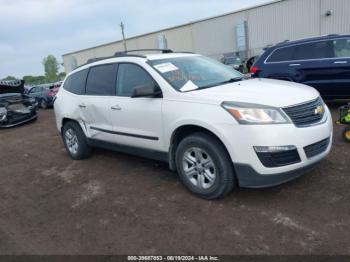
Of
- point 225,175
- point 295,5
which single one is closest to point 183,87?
point 225,175

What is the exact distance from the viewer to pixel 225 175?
3680mm

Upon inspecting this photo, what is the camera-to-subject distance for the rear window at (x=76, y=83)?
18.8 ft

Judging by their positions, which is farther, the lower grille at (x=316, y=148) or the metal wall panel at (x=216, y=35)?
the metal wall panel at (x=216, y=35)

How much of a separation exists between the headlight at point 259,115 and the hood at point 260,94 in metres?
0.07

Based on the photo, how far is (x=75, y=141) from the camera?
612 cm

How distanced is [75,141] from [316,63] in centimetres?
561

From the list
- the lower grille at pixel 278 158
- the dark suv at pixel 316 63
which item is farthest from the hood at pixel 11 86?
the lower grille at pixel 278 158

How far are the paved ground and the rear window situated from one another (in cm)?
143

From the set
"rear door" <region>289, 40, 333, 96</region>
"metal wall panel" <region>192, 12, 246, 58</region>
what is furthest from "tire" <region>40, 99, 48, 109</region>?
"metal wall panel" <region>192, 12, 246, 58</region>

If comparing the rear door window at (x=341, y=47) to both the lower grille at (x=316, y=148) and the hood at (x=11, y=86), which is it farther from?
the hood at (x=11, y=86)

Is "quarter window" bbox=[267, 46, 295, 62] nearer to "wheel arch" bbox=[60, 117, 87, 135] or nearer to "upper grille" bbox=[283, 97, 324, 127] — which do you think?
"upper grille" bbox=[283, 97, 324, 127]

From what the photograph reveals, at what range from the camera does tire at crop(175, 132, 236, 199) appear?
12.1 feet

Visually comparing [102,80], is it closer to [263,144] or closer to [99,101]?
[99,101]

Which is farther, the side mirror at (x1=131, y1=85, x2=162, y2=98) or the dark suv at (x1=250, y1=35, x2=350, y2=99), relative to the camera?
the dark suv at (x1=250, y1=35, x2=350, y2=99)
